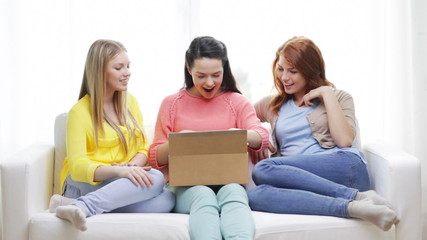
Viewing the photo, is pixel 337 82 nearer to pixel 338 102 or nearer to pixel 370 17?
pixel 370 17

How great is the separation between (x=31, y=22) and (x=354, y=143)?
1613 millimetres

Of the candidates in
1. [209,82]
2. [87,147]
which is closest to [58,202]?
[87,147]

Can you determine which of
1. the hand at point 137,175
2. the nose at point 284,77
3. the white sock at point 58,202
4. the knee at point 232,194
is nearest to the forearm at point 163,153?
the hand at point 137,175

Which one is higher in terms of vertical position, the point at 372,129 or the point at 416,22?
the point at 416,22

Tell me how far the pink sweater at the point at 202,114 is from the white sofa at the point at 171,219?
0.40 m

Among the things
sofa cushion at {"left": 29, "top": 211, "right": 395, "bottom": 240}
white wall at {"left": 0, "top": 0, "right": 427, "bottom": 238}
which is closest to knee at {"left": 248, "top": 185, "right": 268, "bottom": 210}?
sofa cushion at {"left": 29, "top": 211, "right": 395, "bottom": 240}

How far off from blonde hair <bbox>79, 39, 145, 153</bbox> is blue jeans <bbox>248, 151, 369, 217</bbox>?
52 centimetres

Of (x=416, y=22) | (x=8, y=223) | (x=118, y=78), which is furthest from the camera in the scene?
(x=416, y=22)

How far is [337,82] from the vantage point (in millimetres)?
3104

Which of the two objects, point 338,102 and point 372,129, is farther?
point 372,129

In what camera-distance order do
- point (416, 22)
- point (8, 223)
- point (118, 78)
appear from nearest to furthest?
point (8, 223) < point (118, 78) < point (416, 22)

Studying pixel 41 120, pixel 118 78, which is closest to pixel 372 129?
pixel 118 78

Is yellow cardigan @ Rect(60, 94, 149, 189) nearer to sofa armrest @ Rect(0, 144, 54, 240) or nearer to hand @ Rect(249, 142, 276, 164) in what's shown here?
sofa armrest @ Rect(0, 144, 54, 240)

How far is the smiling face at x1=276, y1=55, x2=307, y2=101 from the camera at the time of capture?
2.49 m
